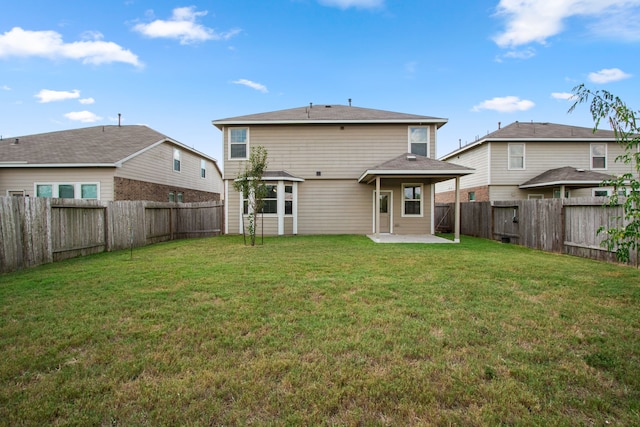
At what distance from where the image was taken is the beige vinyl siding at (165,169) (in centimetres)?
1619

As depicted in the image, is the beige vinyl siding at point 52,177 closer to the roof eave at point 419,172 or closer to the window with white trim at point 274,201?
the window with white trim at point 274,201

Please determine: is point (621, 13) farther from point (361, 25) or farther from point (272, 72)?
point (272, 72)

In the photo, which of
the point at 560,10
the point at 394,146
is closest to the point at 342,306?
the point at 394,146

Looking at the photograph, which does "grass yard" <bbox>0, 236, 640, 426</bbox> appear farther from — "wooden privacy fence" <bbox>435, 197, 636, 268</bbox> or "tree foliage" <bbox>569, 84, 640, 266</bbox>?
"wooden privacy fence" <bbox>435, 197, 636, 268</bbox>

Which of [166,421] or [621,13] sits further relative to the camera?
[621,13]

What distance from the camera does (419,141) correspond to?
1539 cm

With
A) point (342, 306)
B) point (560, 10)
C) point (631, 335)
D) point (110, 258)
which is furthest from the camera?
point (560, 10)

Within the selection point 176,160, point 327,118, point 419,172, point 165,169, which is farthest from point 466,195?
point 165,169

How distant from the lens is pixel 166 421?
2.13 meters

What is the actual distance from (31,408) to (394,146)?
15.2 meters

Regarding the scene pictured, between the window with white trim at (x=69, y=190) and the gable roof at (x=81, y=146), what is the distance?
38.9 inches

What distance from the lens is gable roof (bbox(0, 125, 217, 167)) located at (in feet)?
49.5

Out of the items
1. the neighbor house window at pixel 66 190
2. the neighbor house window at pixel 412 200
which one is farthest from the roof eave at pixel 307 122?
the neighbor house window at pixel 66 190

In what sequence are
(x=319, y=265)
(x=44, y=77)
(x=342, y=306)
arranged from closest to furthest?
1. (x=342, y=306)
2. (x=319, y=265)
3. (x=44, y=77)
